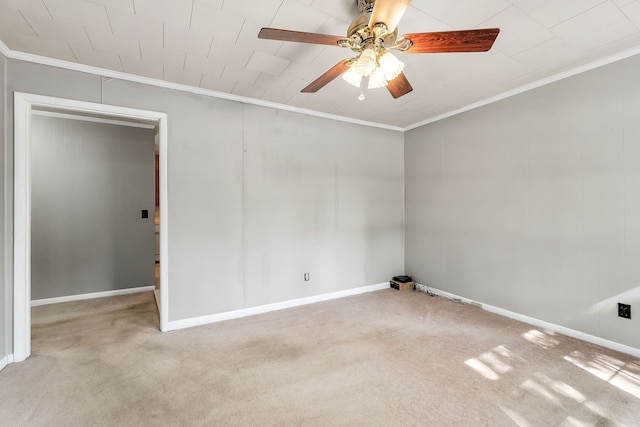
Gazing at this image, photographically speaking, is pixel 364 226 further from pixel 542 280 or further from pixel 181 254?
pixel 181 254

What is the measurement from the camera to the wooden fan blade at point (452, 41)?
1.46 meters

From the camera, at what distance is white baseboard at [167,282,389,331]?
300cm

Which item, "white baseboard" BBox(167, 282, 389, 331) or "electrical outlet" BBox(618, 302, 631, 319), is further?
"white baseboard" BBox(167, 282, 389, 331)

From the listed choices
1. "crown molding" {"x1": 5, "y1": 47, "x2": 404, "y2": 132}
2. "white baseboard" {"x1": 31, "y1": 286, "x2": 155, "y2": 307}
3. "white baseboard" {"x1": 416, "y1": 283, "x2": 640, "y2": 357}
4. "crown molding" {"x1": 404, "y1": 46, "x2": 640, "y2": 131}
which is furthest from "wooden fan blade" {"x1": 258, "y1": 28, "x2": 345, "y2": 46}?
"white baseboard" {"x1": 31, "y1": 286, "x2": 155, "y2": 307}

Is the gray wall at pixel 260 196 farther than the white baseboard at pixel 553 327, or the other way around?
the gray wall at pixel 260 196

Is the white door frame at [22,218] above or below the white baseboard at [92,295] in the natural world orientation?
above

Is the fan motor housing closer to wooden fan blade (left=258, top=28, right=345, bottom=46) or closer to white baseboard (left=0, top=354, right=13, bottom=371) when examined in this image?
wooden fan blade (left=258, top=28, right=345, bottom=46)

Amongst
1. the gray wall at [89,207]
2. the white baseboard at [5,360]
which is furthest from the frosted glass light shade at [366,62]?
the gray wall at [89,207]

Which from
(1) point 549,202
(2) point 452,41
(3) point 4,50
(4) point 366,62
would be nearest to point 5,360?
(3) point 4,50

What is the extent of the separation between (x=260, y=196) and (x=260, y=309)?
1.38 m

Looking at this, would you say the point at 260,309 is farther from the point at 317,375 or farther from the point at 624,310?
the point at 624,310

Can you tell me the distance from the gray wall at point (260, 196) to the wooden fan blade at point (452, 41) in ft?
7.35

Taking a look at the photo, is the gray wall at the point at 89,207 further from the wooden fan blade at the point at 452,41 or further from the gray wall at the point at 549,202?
the gray wall at the point at 549,202

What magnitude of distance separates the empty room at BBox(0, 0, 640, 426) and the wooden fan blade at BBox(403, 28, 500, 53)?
0.6 inches
